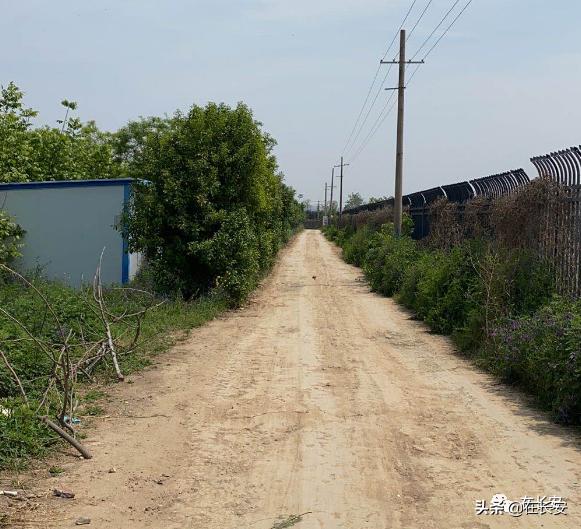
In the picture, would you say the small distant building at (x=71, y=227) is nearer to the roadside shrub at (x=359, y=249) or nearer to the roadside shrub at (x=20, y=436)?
the roadside shrub at (x=20, y=436)

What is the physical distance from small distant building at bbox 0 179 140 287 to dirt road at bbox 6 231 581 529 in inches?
332

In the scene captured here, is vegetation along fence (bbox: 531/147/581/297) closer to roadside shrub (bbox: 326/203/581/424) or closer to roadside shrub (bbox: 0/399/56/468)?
roadside shrub (bbox: 326/203/581/424)

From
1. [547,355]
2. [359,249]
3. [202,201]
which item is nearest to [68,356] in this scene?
[547,355]

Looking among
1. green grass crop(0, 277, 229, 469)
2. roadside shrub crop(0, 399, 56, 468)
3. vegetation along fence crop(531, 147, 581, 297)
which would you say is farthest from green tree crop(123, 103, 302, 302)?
roadside shrub crop(0, 399, 56, 468)

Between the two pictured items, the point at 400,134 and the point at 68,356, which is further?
the point at 400,134

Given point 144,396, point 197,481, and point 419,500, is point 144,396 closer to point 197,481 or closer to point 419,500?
point 197,481

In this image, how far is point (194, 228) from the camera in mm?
15156

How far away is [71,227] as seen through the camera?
18.5 metres

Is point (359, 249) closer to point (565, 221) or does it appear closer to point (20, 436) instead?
point (565, 221)

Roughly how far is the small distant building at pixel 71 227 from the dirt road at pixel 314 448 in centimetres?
844

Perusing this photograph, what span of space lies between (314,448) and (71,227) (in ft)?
45.7

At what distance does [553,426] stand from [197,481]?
346 cm

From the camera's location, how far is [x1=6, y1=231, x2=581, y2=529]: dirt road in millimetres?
4754

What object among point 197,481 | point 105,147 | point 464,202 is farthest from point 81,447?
point 105,147
